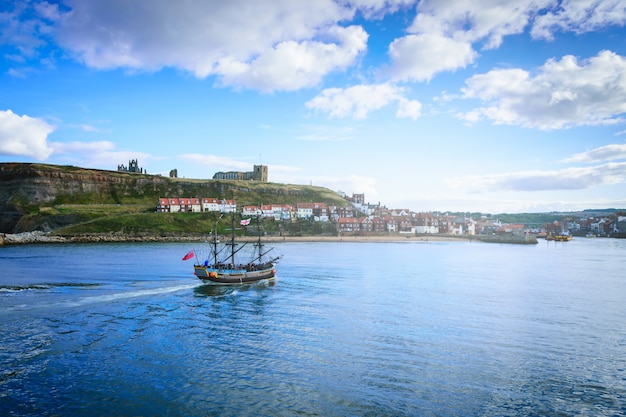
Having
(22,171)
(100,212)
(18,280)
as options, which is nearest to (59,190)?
(22,171)

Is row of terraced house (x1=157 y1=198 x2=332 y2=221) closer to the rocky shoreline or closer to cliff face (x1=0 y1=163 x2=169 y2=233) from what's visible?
cliff face (x1=0 y1=163 x2=169 y2=233)

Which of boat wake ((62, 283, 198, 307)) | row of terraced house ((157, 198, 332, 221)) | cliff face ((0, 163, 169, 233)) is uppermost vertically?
cliff face ((0, 163, 169, 233))

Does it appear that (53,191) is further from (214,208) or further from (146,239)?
(146,239)

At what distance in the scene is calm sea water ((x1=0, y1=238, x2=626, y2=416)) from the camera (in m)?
19.2

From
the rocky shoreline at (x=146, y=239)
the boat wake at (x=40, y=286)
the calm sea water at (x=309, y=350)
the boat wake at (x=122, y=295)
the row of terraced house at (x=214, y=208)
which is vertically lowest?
the calm sea water at (x=309, y=350)

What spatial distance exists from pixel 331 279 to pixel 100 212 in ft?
419

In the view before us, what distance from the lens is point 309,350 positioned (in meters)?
26.5

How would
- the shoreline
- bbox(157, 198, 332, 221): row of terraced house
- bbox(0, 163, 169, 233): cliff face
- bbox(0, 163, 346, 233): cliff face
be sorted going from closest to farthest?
the shoreline
bbox(0, 163, 346, 233): cliff face
bbox(0, 163, 169, 233): cliff face
bbox(157, 198, 332, 221): row of terraced house

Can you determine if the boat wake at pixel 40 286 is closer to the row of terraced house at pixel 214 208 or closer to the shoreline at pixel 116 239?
the shoreline at pixel 116 239

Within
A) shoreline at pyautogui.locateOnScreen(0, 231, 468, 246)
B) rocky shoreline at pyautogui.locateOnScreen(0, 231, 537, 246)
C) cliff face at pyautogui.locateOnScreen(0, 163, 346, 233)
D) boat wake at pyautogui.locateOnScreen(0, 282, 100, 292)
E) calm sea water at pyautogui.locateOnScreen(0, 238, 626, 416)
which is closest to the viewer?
calm sea water at pyautogui.locateOnScreen(0, 238, 626, 416)

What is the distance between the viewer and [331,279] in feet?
192

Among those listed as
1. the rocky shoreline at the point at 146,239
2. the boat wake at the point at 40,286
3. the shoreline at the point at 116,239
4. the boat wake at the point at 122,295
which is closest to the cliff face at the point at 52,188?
the shoreline at the point at 116,239

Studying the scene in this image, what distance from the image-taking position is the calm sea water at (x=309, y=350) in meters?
19.2

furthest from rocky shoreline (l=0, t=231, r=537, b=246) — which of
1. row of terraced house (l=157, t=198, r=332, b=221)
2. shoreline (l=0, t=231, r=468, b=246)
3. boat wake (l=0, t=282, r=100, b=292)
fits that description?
boat wake (l=0, t=282, r=100, b=292)
